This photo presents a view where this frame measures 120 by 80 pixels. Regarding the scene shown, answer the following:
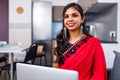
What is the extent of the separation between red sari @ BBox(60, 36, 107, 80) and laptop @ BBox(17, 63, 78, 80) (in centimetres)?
40

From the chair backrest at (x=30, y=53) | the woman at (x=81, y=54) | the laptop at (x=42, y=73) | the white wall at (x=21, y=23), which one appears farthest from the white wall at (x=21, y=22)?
the laptop at (x=42, y=73)

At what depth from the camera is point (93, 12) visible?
228 inches

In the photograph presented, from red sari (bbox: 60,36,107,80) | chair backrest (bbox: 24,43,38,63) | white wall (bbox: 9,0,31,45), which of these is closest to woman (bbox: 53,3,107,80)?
red sari (bbox: 60,36,107,80)

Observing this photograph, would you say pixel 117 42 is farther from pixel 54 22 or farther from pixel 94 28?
pixel 54 22

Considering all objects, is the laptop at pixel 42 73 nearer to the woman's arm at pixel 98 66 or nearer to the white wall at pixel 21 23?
the woman's arm at pixel 98 66

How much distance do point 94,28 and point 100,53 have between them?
4414 mm

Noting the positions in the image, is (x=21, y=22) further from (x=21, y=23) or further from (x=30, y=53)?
(x=30, y=53)

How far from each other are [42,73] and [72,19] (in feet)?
1.65

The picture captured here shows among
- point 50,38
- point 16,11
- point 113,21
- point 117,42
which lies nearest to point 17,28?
point 16,11

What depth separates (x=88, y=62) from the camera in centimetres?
129

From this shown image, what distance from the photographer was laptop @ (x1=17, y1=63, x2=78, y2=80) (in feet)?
2.86

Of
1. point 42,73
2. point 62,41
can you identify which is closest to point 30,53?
point 62,41

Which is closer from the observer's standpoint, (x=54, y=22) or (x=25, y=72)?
(x=25, y=72)

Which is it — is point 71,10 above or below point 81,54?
above
